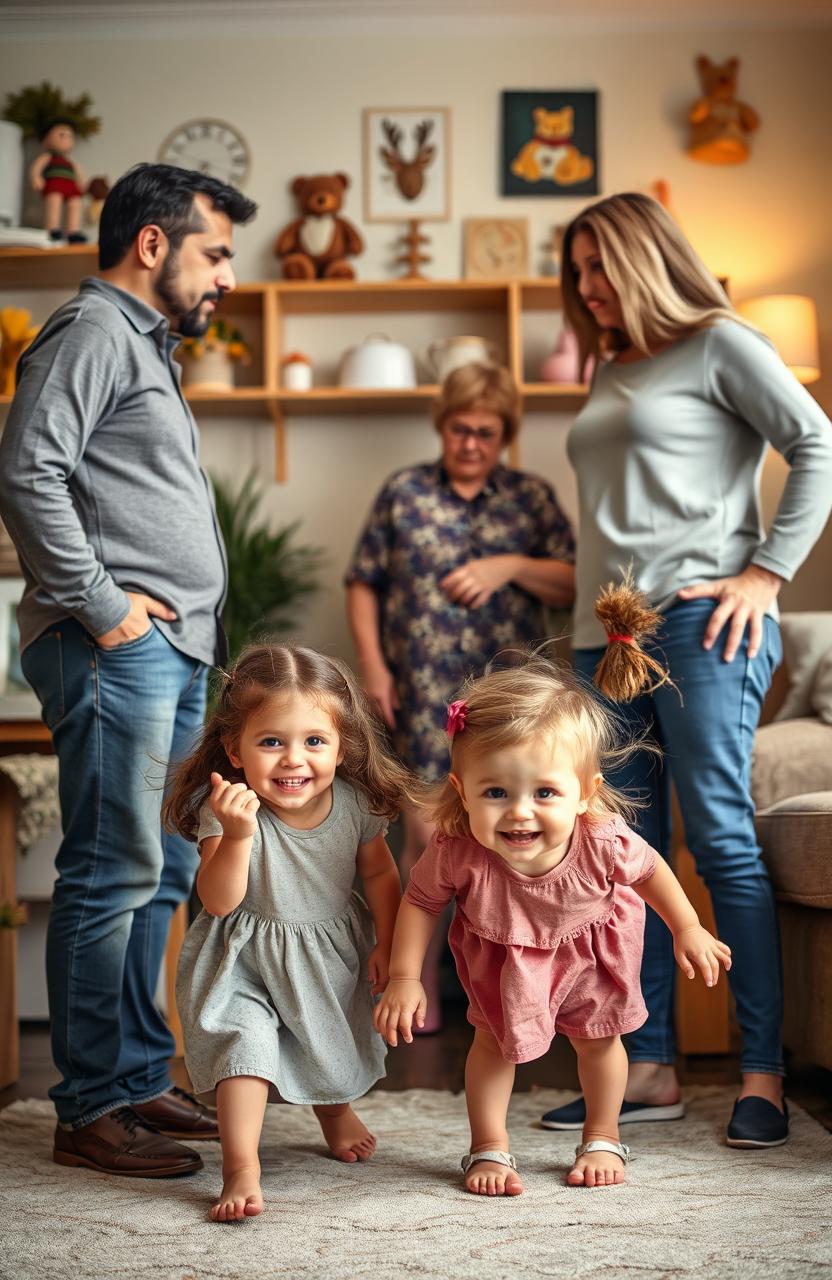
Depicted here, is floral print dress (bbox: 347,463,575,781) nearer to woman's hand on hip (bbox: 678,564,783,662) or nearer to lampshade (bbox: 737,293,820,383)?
lampshade (bbox: 737,293,820,383)

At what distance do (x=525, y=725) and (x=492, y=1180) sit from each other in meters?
0.53

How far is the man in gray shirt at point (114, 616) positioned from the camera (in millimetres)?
1590

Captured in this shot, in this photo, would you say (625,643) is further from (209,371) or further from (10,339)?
(10,339)

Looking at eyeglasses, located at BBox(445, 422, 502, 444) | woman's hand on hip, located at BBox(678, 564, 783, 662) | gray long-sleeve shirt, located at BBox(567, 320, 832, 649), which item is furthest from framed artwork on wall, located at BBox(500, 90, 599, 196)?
woman's hand on hip, located at BBox(678, 564, 783, 662)

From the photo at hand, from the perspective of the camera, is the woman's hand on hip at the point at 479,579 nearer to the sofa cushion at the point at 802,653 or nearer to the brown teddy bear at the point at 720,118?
the sofa cushion at the point at 802,653

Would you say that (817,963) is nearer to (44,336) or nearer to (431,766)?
(431,766)

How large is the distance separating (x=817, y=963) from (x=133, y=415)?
4.10ft

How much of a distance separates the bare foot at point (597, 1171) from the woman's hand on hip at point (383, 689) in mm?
1360

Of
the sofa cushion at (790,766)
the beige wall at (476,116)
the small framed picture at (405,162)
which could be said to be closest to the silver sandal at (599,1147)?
the sofa cushion at (790,766)

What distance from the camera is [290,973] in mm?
1521

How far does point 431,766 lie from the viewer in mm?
2674

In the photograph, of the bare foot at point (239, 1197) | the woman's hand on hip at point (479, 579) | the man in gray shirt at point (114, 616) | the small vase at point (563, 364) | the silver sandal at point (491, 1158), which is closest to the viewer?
the bare foot at point (239, 1197)

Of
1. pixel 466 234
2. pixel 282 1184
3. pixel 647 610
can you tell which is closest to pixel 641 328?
pixel 647 610

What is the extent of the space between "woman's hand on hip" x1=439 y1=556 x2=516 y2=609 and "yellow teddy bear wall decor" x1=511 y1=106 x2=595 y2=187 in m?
1.31
